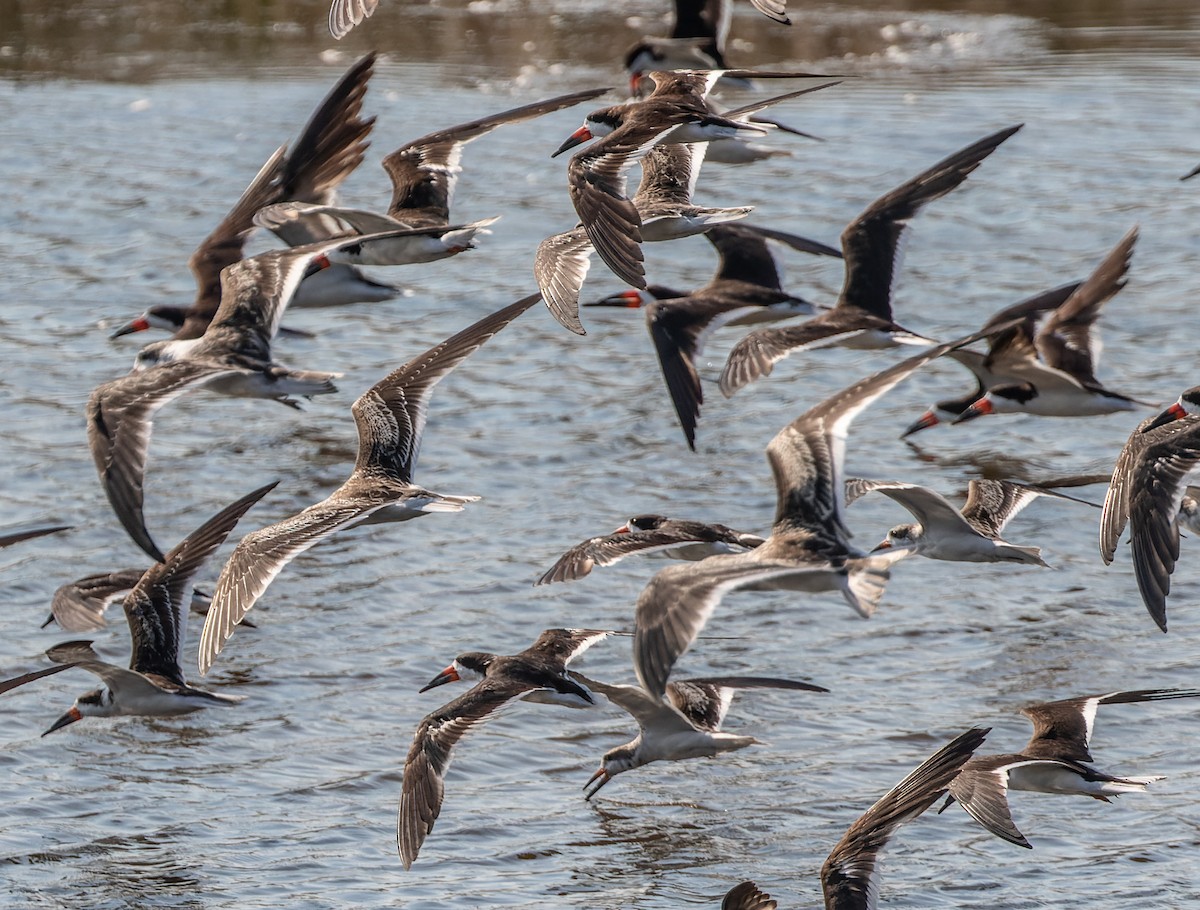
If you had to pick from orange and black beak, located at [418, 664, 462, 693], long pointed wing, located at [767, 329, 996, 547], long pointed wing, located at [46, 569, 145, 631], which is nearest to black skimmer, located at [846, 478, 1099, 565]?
long pointed wing, located at [767, 329, 996, 547]

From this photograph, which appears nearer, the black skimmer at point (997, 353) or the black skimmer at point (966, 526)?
the black skimmer at point (966, 526)

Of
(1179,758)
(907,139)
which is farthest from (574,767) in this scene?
(907,139)

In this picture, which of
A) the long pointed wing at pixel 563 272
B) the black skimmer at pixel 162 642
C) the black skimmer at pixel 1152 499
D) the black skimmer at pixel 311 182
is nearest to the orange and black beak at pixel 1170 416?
the black skimmer at pixel 1152 499

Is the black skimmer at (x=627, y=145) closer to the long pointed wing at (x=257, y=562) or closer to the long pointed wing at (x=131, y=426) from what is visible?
the long pointed wing at (x=257, y=562)

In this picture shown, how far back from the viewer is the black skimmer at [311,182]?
10.5 meters

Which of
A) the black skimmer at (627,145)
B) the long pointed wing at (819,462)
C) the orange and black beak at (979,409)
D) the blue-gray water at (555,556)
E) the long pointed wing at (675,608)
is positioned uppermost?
the black skimmer at (627,145)

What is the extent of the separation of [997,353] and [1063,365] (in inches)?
15.4

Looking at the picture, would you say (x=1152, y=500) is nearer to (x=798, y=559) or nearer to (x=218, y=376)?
(x=798, y=559)

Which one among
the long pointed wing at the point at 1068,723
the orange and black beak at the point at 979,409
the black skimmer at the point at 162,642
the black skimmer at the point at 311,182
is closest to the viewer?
the long pointed wing at the point at 1068,723

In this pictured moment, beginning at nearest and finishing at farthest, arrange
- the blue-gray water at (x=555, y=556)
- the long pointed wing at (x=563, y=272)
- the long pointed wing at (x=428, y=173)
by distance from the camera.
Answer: the blue-gray water at (x=555, y=556) < the long pointed wing at (x=563, y=272) < the long pointed wing at (x=428, y=173)

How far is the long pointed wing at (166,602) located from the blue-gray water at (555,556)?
49 centimetres

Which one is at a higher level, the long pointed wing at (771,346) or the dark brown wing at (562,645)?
the long pointed wing at (771,346)

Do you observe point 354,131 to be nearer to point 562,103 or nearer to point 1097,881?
point 562,103

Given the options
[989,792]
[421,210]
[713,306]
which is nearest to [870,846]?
[989,792]
